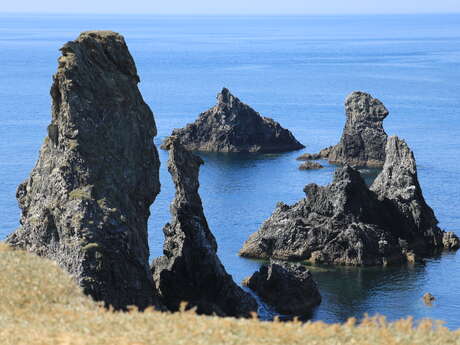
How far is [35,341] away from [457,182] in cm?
11876

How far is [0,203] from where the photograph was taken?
12812 cm

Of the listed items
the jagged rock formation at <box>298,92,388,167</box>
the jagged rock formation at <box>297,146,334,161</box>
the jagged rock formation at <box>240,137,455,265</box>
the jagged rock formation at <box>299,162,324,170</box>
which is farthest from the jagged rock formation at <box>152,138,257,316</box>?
the jagged rock formation at <box>297,146,334,161</box>

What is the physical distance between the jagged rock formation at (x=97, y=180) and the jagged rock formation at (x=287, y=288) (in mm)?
17908

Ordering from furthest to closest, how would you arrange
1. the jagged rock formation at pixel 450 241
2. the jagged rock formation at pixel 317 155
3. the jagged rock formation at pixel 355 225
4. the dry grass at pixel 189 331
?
the jagged rock formation at pixel 317 155, the jagged rock formation at pixel 450 241, the jagged rock formation at pixel 355 225, the dry grass at pixel 189 331

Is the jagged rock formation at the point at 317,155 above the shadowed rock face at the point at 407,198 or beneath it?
above

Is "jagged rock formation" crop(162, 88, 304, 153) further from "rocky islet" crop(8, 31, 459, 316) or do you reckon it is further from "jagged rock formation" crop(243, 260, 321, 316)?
"jagged rock formation" crop(243, 260, 321, 316)

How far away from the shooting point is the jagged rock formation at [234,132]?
181m

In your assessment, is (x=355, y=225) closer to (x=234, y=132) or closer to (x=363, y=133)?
(x=363, y=133)

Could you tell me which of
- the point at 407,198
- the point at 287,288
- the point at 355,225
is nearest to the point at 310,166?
the point at 407,198

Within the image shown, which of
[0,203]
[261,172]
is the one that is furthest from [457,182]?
[0,203]

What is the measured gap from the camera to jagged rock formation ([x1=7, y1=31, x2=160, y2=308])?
58.8 meters

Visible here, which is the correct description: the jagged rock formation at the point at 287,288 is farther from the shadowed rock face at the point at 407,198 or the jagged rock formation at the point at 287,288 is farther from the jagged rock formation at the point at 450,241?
the jagged rock formation at the point at 450,241

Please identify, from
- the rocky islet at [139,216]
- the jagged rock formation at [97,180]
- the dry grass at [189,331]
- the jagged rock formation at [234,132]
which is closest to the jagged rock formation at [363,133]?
the jagged rock formation at [234,132]

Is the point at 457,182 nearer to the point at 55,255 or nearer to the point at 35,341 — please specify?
the point at 55,255
